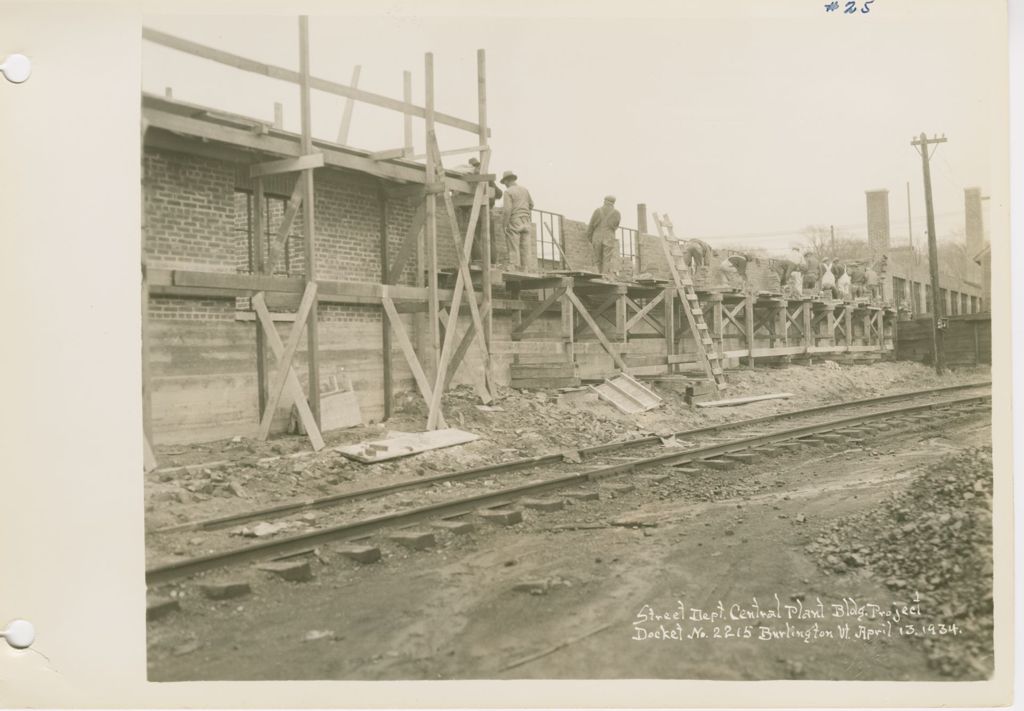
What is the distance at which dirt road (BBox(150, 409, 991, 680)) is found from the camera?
4.89m

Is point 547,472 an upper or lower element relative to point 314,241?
lower


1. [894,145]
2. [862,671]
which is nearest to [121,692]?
[862,671]

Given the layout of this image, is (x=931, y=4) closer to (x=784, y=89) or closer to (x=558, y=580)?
(x=784, y=89)

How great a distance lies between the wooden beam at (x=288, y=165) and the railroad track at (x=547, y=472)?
324cm

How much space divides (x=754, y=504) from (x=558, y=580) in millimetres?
2288

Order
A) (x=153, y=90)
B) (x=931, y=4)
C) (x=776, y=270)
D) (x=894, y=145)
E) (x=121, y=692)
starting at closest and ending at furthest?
(x=121, y=692) → (x=153, y=90) → (x=931, y=4) → (x=894, y=145) → (x=776, y=270)

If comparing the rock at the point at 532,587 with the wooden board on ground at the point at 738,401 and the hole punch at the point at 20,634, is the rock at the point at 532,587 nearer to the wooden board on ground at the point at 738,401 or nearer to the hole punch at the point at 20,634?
the hole punch at the point at 20,634

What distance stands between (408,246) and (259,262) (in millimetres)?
1834

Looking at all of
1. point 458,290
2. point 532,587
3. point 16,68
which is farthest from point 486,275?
point 16,68

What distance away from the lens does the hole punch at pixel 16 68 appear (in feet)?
17.7

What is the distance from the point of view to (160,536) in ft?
17.5

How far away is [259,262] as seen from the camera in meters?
8.33

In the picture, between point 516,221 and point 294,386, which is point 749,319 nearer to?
point 516,221

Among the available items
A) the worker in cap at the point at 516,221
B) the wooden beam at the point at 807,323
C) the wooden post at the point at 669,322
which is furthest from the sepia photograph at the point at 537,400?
the wooden beam at the point at 807,323
